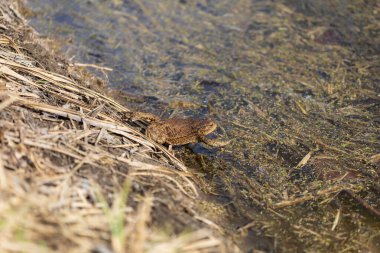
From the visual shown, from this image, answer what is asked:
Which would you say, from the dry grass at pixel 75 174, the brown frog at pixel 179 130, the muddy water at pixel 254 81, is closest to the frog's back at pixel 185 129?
the brown frog at pixel 179 130

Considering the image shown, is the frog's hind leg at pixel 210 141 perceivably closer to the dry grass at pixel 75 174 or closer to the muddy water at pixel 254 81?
the muddy water at pixel 254 81

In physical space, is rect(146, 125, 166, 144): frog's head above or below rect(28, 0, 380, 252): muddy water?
above

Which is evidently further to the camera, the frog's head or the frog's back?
the frog's back

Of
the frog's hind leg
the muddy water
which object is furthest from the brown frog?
the muddy water

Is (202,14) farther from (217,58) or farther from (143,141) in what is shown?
(143,141)

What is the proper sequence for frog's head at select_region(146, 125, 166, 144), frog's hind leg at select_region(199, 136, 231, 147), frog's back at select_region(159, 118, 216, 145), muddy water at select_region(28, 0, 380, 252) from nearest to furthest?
muddy water at select_region(28, 0, 380, 252) < frog's head at select_region(146, 125, 166, 144) < frog's back at select_region(159, 118, 216, 145) < frog's hind leg at select_region(199, 136, 231, 147)

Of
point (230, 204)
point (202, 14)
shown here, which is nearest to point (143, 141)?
point (230, 204)

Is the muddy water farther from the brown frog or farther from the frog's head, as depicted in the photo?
the frog's head
